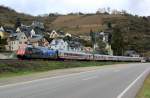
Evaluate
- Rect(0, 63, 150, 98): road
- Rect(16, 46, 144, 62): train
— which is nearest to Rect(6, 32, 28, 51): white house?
Rect(16, 46, 144, 62): train

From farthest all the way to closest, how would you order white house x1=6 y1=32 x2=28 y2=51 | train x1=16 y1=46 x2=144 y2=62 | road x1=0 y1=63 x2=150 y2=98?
white house x1=6 y1=32 x2=28 y2=51
train x1=16 y1=46 x2=144 y2=62
road x1=0 y1=63 x2=150 y2=98

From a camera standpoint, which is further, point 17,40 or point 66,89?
point 17,40

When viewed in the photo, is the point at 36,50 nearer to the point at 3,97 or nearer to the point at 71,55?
the point at 71,55

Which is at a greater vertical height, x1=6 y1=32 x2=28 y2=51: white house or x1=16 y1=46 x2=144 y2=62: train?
x1=6 y1=32 x2=28 y2=51: white house

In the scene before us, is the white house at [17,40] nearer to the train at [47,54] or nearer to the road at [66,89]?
the train at [47,54]

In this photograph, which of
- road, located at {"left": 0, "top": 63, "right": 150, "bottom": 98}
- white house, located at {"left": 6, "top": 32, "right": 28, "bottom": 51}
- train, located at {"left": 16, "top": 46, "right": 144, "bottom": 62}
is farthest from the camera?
white house, located at {"left": 6, "top": 32, "right": 28, "bottom": 51}

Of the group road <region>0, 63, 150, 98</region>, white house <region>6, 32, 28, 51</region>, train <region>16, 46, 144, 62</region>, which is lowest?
road <region>0, 63, 150, 98</region>

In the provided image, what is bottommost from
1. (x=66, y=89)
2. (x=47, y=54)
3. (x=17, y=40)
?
(x=66, y=89)

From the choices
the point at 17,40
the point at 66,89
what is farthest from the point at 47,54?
the point at 17,40

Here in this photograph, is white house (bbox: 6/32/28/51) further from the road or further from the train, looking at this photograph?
the road

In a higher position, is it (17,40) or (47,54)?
(17,40)

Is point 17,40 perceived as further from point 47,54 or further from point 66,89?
point 66,89

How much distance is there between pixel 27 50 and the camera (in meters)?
65.8

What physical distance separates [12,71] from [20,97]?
82.7ft
